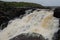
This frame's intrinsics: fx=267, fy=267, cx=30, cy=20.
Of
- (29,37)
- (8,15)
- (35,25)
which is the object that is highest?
(8,15)

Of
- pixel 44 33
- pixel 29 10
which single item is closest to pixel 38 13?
pixel 29 10

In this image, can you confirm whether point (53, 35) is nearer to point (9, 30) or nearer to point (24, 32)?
point (24, 32)

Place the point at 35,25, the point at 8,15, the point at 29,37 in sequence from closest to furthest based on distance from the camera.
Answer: the point at 29,37, the point at 35,25, the point at 8,15

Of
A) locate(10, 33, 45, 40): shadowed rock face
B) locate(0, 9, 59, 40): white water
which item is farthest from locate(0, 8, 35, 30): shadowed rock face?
locate(10, 33, 45, 40): shadowed rock face

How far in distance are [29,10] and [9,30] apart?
15.4 feet

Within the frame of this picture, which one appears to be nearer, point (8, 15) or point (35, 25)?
point (35, 25)

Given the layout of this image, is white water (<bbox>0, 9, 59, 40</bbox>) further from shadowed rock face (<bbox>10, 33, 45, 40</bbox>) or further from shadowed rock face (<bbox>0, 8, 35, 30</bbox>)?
shadowed rock face (<bbox>0, 8, 35, 30</bbox>)

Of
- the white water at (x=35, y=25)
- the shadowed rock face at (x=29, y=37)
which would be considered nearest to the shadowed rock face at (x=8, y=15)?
the white water at (x=35, y=25)

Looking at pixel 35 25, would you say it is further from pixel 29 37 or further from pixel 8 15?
pixel 8 15

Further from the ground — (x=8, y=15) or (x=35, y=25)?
(x=8, y=15)

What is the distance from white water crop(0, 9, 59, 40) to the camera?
22516 mm

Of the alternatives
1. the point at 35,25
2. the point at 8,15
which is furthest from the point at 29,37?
the point at 8,15

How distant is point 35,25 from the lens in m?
24.1

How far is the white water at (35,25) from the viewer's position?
22.5m
